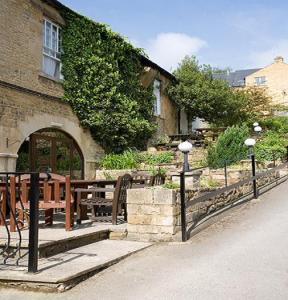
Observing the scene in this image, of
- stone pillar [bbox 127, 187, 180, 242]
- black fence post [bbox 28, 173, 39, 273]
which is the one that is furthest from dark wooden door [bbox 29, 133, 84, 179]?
black fence post [bbox 28, 173, 39, 273]

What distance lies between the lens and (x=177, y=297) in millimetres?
4633

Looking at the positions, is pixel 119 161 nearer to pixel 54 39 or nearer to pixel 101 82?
pixel 101 82

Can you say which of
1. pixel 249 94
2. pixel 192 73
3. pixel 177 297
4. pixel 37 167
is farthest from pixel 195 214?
pixel 249 94

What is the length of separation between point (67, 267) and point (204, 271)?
1.76 metres

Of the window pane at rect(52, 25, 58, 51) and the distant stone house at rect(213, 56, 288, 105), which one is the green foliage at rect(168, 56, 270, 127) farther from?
the distant stone house at rect(213, 56, 288, 105)

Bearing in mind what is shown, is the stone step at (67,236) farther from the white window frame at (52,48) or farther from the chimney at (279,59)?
the chimney at (279,59)

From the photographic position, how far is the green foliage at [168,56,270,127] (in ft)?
75.4

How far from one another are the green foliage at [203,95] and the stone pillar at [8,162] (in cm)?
1256

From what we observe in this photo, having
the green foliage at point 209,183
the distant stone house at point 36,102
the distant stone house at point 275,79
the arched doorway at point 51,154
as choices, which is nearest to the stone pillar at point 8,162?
the distant stone house at point 36,102

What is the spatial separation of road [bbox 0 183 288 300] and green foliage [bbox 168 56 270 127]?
51.0ft

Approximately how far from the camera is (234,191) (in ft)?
37.7

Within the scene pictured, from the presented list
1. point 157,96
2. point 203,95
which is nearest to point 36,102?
point 157,96

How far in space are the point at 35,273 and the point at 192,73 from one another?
770 inches

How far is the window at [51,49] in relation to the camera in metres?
13.9
